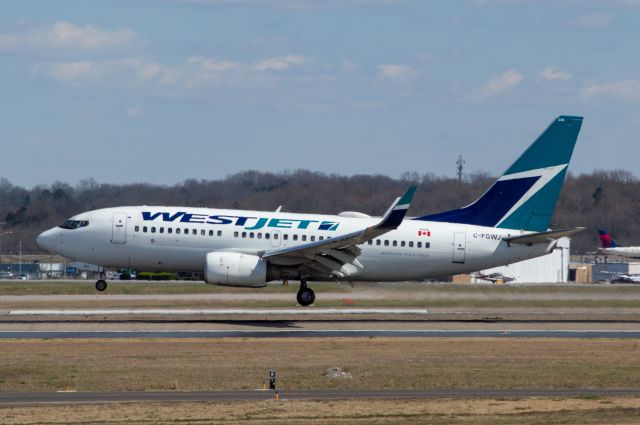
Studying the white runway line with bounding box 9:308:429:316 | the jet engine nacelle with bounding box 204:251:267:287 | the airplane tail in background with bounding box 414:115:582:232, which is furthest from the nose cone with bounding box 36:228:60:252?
the airplane tail in background with bounding box 414:115:582:232

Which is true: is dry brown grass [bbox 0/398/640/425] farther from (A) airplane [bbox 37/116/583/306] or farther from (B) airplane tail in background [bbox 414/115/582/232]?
(B) airplane tail in background [bbox 414/115/582/232]

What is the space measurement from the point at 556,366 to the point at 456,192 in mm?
112959

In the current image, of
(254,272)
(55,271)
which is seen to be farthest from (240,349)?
(55,271)

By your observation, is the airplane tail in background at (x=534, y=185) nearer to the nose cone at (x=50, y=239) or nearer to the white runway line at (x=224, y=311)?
the white runway line at (x=224, y=311)

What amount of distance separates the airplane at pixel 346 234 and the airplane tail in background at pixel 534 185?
4 cm

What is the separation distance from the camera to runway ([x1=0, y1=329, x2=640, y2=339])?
3841cm

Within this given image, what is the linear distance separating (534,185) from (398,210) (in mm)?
9014

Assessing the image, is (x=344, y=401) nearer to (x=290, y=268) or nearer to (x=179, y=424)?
(x=179, y=424)

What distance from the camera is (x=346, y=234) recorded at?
4506cm

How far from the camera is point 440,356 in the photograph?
1340 inches

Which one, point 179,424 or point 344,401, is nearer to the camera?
point 179,424

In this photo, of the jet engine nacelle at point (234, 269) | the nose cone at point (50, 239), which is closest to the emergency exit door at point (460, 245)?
the jet engine nacelle at point (234, 269)

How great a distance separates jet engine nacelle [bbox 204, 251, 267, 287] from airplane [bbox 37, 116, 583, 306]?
0.38 metres

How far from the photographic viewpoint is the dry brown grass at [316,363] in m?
28.8
